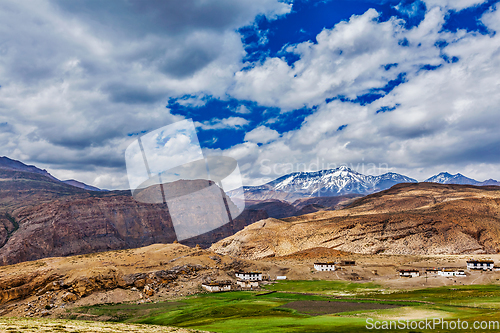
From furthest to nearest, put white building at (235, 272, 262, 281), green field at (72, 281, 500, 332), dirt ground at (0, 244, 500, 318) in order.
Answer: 1. white building at (235, 272, 262, 281)
2. dirt ground at (0, 244, 500, 318)
3. green field at (72, 281, 500, 332)

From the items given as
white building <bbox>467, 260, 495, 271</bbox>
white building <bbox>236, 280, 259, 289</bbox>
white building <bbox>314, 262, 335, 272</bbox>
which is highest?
white building <bbox>467, 260, 495, 271</bbox>

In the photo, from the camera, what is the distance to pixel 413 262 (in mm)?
68625

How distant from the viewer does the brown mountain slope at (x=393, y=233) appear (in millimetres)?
81562

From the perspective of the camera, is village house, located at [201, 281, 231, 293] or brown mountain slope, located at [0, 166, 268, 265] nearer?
village house, located at [201, 281, 231, 293]

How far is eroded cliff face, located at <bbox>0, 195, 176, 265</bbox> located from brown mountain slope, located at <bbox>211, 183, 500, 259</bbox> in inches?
2311

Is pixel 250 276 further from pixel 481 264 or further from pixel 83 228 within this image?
pixel 83 228

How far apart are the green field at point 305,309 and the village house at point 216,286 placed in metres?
2.97

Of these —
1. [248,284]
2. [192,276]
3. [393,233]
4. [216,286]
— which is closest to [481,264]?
[393,233]

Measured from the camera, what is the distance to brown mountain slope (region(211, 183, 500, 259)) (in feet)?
268

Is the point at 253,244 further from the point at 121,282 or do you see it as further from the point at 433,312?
the point at 433,312

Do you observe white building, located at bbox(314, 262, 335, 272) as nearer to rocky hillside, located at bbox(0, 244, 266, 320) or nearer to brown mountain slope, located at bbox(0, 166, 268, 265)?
rocky hillside, located at bbox(0, 244, 266, 320)

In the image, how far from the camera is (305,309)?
3519 cm

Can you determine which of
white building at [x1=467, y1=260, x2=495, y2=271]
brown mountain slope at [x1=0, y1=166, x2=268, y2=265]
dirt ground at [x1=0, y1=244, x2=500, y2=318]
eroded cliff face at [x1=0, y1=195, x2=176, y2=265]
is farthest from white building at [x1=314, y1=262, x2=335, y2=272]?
eroded cliff face at [x1=0, y1=195, x2=176, y2=265]

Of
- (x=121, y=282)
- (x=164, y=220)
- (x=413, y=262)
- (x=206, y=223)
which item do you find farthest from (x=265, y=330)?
(x=164, y=220)
